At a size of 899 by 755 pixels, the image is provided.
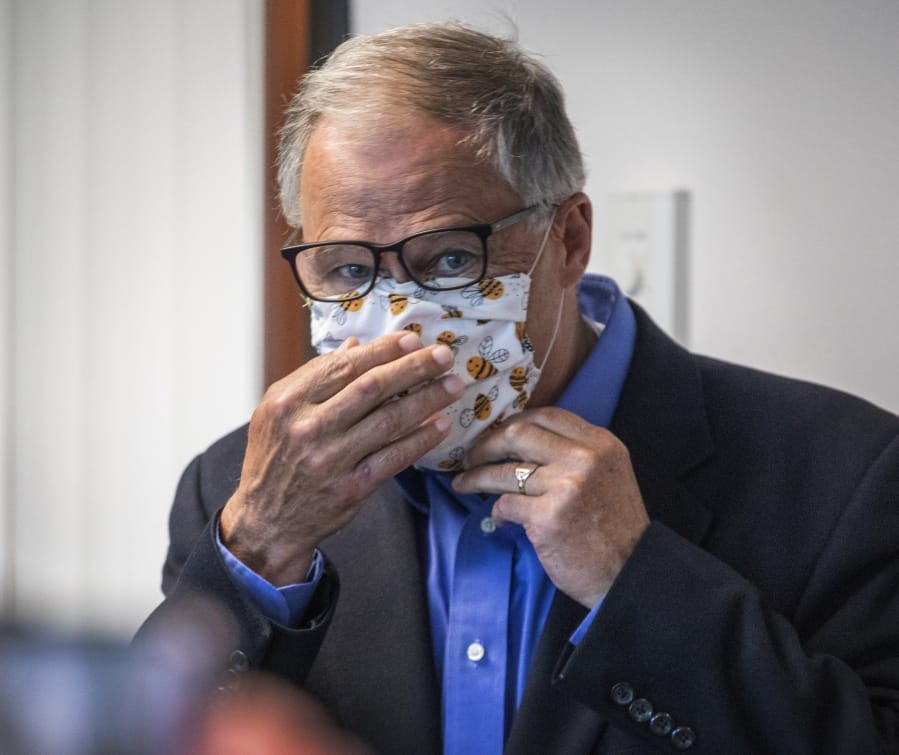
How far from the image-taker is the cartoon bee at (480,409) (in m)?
1.27

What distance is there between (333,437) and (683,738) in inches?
19.0

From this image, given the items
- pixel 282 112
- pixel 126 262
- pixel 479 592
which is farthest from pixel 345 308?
pixel 126 262

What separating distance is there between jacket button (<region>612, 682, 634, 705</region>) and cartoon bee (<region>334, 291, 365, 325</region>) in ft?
1.68

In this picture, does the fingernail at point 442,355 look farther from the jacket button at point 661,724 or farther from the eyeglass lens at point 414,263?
the jacket button at point 661,724

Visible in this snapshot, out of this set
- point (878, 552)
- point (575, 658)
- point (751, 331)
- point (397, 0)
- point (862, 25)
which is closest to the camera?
point (575, 658)

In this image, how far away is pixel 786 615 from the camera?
1275 mm

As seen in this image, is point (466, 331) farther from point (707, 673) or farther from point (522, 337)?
point (707, 673)

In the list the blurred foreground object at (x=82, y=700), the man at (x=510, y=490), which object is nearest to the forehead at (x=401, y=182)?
the man at (x=510, y=490)

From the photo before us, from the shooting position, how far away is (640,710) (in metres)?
1.10

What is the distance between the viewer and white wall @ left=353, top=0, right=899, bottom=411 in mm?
1767

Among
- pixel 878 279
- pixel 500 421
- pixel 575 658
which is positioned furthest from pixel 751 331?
pixel 575 658

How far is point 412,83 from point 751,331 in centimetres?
86

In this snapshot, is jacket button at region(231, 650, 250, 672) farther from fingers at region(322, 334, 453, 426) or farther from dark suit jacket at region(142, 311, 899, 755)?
fingers at region(322, 334, 453, 426)

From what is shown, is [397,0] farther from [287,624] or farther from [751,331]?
[287,624]
